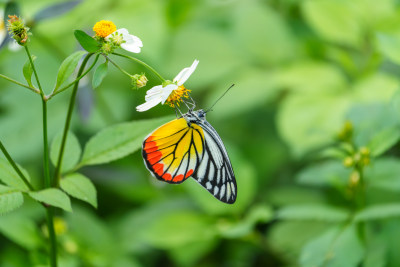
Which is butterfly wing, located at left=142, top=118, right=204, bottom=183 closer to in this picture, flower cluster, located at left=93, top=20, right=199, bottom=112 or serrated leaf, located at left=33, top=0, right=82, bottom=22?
flower cluster, located at left=93, top=20, right=199, bottom=112

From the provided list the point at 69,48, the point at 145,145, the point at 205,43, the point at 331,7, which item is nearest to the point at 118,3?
the point at 69,48

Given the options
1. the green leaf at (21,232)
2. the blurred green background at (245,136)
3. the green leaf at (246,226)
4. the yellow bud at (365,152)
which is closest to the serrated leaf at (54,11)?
the blurred green background at (245,136)

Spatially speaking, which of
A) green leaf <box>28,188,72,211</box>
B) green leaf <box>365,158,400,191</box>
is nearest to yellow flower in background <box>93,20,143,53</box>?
green leaf <box>28,188,72,211</box>

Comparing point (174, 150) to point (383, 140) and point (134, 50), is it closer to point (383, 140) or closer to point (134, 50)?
point (134, 50)

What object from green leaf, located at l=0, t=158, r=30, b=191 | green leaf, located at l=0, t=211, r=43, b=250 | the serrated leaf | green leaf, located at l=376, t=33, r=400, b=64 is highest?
green leaf, located at l=376, t=33, r=400, b=64

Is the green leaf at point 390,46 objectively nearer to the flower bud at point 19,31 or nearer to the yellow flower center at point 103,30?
the yellow flower center at point 103,30

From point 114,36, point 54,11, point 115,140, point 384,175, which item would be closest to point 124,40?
point 114,36

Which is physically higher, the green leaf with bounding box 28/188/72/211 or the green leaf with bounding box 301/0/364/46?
the green leaf with bounding box 301/0/364/46
